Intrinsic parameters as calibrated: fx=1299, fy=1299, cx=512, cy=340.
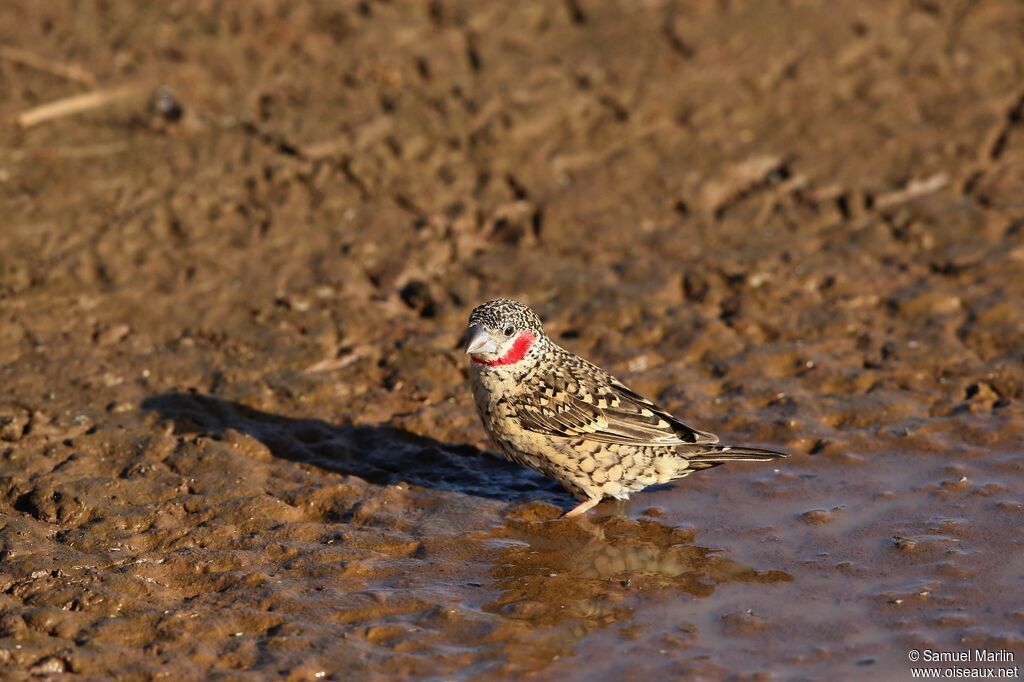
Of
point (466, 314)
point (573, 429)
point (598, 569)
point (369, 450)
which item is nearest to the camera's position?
point (598, 569)

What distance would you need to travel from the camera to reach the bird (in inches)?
259

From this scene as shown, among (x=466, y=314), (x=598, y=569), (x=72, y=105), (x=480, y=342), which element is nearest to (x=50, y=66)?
(x=72, y=105)

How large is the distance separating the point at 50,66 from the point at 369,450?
16.2ft

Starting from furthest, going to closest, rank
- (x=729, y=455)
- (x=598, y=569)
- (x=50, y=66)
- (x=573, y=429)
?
(x=50, y=66) < (x=573, y=429) < (x=729, y=455) < (x=598, y=569)

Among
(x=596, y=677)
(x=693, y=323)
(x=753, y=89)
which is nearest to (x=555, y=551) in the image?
(x=596, y=677)

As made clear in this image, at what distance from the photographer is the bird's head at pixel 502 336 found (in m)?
6.60

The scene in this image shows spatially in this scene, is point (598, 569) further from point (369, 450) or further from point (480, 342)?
point (369, 450)

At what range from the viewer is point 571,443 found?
6.58 metres

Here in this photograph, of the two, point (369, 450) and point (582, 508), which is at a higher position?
point (369, 450)

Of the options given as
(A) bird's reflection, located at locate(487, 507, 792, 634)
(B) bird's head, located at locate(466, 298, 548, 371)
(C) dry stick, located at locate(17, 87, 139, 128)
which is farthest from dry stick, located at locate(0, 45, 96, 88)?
(A) bird's reflection, located at locate(487, 507, 792, 634)

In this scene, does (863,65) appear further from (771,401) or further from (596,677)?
(596,677)

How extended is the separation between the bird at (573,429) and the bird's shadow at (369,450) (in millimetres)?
392

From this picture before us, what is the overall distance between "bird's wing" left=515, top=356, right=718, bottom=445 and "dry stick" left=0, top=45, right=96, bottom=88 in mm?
5345

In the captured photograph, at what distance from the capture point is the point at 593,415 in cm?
664
